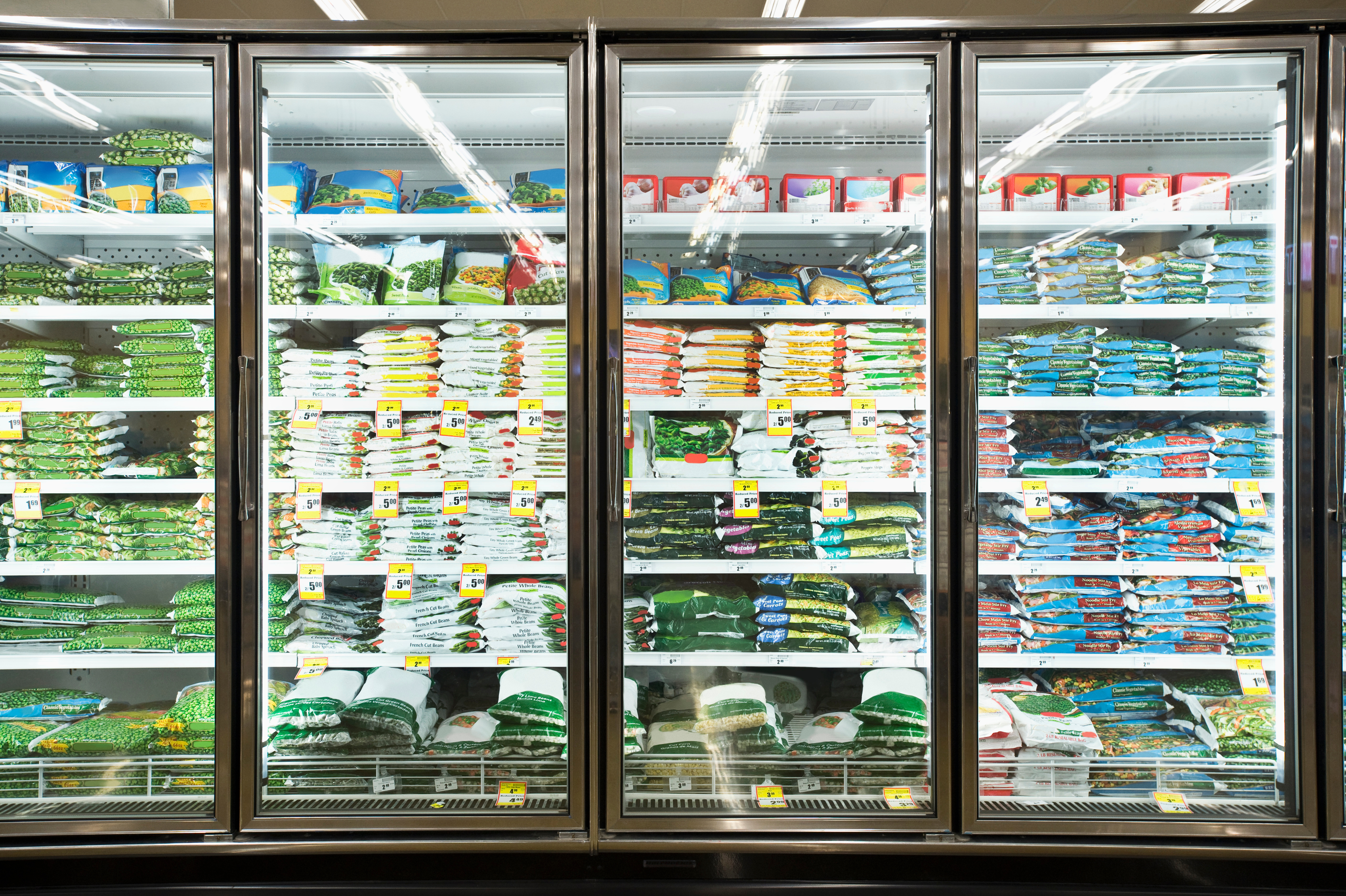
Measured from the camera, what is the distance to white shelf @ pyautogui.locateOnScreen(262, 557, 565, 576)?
2.14 meters

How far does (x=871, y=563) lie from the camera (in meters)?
2.21

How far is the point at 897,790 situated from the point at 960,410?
47.6 inches

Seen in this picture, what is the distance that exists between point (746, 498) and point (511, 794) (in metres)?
1.20

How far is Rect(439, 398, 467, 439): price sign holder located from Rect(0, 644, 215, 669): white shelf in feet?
3.46

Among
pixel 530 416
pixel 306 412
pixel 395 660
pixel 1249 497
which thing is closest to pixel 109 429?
pixel 306 412

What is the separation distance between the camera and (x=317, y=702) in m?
2.20

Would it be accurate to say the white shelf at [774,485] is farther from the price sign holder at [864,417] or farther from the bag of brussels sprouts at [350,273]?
the bag of brussels sprouts at [350,273]

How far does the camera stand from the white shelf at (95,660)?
7.25 ft

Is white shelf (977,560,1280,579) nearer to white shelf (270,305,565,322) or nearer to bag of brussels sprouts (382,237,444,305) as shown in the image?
white shelf (270,305,565,322)

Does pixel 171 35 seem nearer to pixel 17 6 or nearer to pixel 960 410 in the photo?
pixel 17 6

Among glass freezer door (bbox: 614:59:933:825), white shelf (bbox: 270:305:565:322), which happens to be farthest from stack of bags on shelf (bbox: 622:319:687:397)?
white shelf (bbox: 270:305:565:322)

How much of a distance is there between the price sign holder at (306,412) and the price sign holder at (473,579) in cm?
69

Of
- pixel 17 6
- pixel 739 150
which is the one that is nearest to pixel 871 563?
pixel 739 150

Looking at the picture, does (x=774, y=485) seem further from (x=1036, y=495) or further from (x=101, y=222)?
(x=101, y=222)
